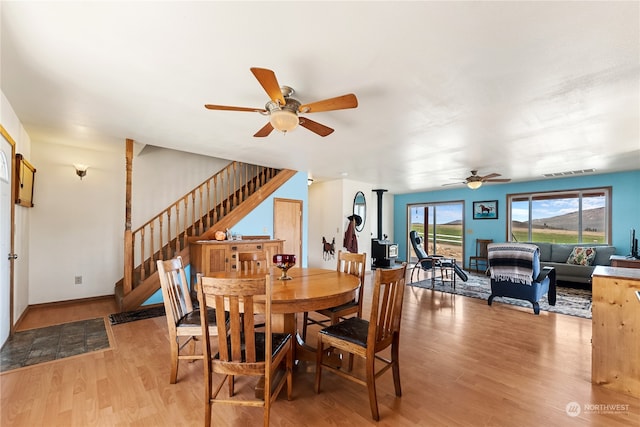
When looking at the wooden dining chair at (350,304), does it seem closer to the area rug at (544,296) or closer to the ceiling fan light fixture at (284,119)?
the ceiling fan light fixture at (284,119)

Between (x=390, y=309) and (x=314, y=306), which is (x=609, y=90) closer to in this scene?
(x=390, y=309)

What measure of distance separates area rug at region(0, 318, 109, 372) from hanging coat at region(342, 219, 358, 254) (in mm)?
5137

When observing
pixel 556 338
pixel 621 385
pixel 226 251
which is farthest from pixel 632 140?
pixel 226 251

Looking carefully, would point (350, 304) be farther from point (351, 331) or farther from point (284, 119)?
point (284, 119)

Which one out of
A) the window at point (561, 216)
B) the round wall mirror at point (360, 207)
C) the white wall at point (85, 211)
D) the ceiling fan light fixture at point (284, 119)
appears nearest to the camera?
the ceiling fan light fixture at point (284, 119)

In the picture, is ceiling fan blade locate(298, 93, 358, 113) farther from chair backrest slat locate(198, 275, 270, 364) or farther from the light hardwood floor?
the light hardwood floor

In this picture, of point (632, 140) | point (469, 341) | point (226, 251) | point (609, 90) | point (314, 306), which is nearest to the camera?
point (314, 306)

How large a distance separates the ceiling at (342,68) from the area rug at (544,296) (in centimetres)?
249

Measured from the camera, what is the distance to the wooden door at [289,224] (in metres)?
5.89

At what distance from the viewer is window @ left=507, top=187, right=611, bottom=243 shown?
20.7ft

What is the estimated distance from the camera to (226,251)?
15.0 feet

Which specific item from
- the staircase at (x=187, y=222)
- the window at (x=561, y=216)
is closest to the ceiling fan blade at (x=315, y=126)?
the staircase at (x=187, y=222)

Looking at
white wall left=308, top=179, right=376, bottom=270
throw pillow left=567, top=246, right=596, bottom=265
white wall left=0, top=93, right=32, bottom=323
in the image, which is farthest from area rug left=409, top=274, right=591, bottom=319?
white wall left=0, top=93, right=32, bottom=323

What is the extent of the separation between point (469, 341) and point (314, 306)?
2.23 metres
